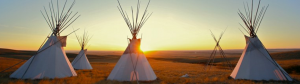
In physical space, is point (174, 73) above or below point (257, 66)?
below

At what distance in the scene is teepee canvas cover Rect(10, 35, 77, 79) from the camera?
9.17m

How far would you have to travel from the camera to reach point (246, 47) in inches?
401

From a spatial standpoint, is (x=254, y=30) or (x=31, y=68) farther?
(x=254, y=30)

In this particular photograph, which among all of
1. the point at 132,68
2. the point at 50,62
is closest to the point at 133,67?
the point at 132,68

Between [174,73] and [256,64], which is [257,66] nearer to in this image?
[256,64]

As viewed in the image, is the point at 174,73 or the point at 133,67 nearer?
the point at 133,67

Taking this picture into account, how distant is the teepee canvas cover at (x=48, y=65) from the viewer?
9.17 m

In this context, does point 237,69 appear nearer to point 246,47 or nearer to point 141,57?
point 246,47

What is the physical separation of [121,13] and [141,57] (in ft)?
9.45

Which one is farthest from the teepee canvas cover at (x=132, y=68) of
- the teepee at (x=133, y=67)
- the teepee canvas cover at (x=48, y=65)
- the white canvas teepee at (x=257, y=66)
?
the white canvas teepee at (x=257, y=66)

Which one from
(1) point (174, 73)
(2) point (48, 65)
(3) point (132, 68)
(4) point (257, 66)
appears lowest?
(1) point (174, 73)

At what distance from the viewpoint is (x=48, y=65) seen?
31.3 ft

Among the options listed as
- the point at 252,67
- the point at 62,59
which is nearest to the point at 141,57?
the point at 62,59

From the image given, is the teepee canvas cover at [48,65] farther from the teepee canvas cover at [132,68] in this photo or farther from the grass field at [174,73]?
the teepee canvas cover at [132,68]
